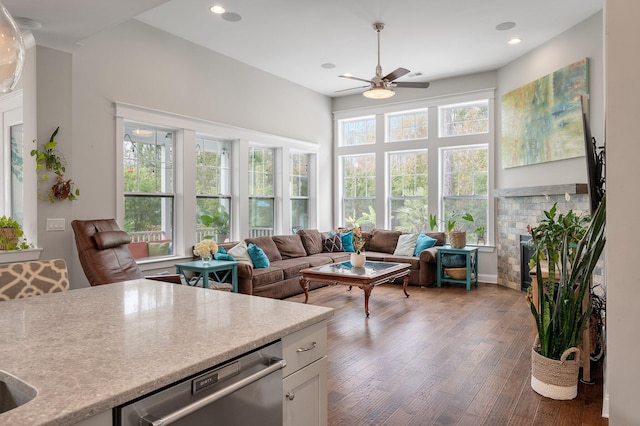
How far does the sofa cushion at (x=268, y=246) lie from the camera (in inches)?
245

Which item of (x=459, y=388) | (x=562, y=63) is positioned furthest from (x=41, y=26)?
(x=562, y=63)

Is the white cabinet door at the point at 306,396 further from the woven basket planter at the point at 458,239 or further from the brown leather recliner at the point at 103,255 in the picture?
the woven basket planter at the point at 458,239

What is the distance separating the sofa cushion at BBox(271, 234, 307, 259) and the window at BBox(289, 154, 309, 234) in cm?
80

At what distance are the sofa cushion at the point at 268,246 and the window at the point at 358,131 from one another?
120 inches

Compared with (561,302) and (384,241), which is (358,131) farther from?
(561,302)

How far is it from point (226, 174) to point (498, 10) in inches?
164

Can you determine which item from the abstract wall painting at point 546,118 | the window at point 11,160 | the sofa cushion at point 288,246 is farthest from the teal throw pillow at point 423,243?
the window at point 11,160

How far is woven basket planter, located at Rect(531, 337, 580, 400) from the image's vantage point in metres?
2.78

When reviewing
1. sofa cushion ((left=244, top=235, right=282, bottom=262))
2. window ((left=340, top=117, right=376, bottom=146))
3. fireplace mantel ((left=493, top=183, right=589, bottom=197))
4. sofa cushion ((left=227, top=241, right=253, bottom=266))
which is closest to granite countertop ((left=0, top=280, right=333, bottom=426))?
sofa cushion ((left=227, top=241, right=253, bottom=266))

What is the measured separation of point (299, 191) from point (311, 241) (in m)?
1.16

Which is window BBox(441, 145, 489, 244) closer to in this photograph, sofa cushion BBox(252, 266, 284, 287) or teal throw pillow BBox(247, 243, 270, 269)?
sofa cushion BBox(252, 266, 284, 287)

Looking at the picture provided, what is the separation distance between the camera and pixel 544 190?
561 centimetres

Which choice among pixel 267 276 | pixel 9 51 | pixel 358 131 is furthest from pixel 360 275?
pixel 358 131

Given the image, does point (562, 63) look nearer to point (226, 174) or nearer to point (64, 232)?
point (226, 174)
